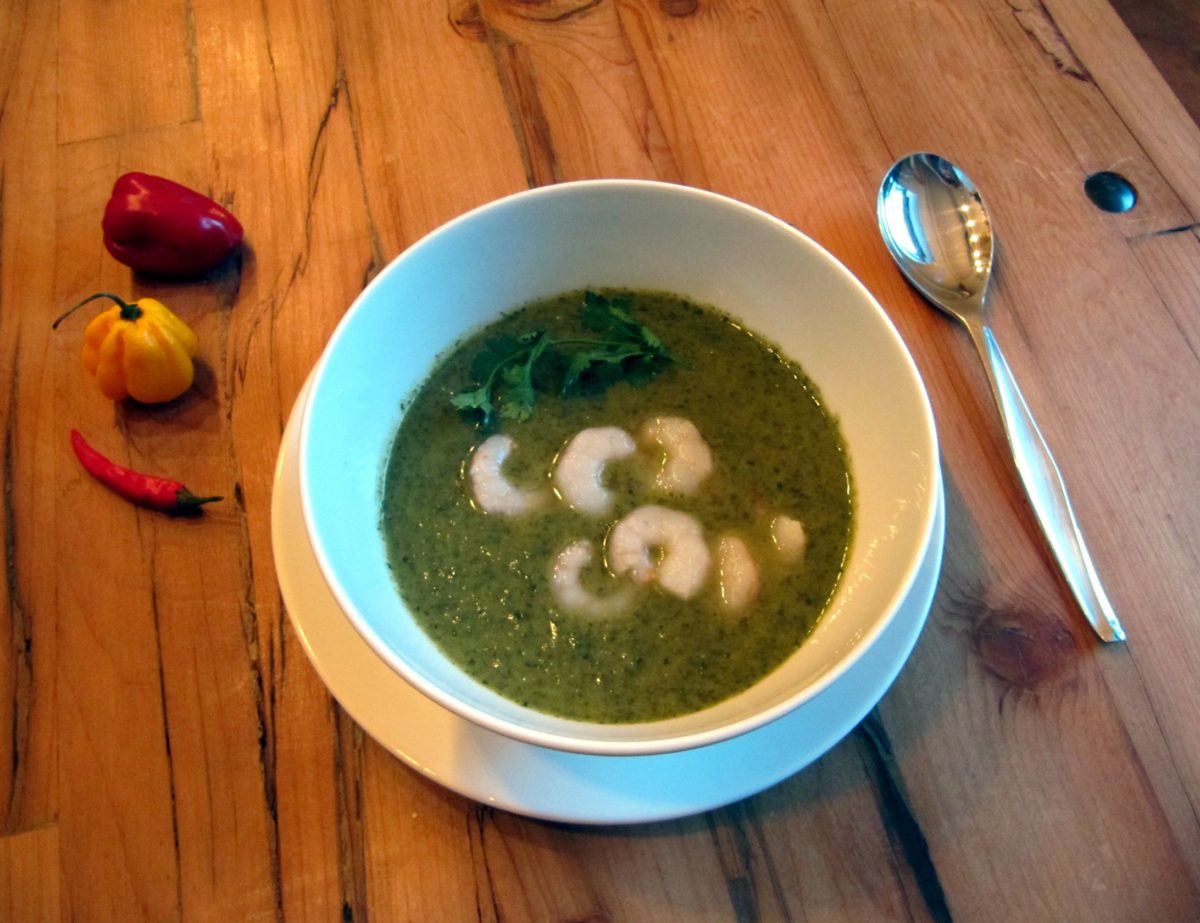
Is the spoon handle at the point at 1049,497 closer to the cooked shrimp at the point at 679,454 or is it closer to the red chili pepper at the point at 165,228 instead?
the cooked shrimp at the point at 679,454

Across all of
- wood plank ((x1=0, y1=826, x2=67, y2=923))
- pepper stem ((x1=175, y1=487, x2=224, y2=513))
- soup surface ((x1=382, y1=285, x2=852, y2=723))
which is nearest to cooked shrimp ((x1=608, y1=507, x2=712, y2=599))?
soup surface ((x1=382, y1=285, x2=852, y2=723))

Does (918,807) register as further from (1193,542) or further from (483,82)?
(483,82)

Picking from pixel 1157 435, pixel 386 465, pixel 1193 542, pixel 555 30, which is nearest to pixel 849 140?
pixel 555 30

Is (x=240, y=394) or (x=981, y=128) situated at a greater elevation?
(x=981, y=128)

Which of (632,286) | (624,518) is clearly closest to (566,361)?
(632,286)

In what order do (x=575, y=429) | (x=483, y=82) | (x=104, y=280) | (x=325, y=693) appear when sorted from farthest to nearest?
(x=483, y=82)
(x=104, y=280)
(x=575, y=429)
(x=325, y=693)

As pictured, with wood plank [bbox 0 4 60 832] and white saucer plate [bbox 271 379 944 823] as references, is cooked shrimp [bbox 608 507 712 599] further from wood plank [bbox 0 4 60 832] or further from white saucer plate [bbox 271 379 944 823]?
wood plank [bbox 0 4 60 832]
